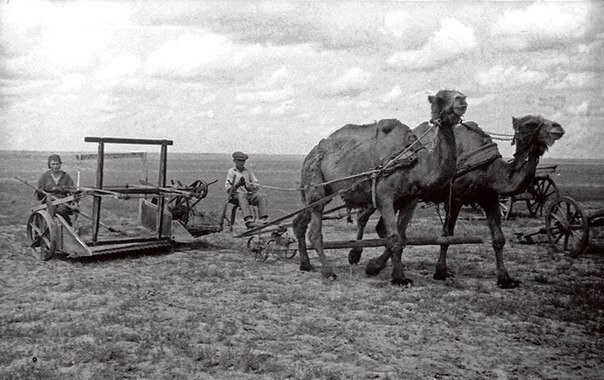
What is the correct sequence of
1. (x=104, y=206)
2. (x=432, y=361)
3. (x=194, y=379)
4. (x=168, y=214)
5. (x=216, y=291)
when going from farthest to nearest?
(x=104, y=206) → (x=168, y=214) → (x=216, y=291) → (x=432, y=361) → (x=194, y=379)

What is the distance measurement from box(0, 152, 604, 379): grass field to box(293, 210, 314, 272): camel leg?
0.25 m

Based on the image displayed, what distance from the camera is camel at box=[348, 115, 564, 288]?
8172 mm

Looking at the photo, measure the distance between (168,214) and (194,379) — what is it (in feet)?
22.2

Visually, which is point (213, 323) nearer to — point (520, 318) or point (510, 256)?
point (520, 318)

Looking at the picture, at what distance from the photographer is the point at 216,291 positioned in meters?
8.41

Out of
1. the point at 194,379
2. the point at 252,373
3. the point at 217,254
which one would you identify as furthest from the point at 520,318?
the point at 217,254

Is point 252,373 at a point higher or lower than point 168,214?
lower

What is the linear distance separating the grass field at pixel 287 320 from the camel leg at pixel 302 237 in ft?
0.81

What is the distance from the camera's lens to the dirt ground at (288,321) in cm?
539

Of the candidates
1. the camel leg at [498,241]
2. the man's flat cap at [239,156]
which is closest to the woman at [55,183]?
the man's flat cap at [239,156]

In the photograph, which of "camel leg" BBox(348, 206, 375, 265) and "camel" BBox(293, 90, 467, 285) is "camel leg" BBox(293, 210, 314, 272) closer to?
"camel" BBox(293, 90, 467, 285)

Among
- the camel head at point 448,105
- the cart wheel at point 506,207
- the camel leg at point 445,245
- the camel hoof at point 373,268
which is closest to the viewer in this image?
the camel head at point 448,105

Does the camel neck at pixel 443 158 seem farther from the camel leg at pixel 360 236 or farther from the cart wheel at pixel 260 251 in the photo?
the cart wheel at pixel 260 251

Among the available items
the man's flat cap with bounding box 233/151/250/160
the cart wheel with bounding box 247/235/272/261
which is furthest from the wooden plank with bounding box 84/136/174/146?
the cart wheel with bounding box 247/235/272/261
